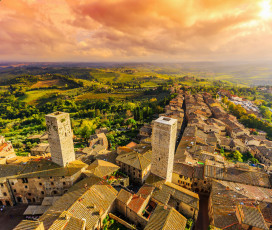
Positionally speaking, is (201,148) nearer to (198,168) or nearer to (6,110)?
(198,168)

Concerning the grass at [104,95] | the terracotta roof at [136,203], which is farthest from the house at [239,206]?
the grass at [104,95]

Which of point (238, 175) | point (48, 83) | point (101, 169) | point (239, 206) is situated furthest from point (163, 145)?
point (48, 83)

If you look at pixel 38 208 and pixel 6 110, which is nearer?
pixel 38 208

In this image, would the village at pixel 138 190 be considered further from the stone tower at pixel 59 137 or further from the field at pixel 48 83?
the field at pixel 48 83

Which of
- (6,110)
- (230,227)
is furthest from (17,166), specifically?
(6,110)

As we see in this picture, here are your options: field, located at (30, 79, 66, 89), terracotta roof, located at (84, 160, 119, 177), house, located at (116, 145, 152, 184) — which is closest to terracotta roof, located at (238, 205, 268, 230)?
house, located at (116, 145, 152, 184)
